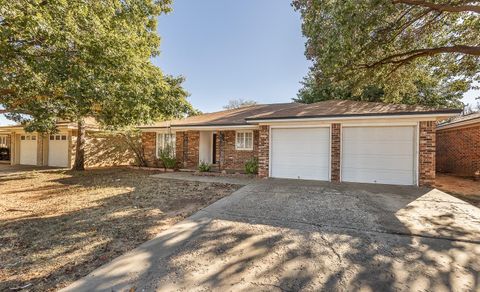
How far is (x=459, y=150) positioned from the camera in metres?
12.5

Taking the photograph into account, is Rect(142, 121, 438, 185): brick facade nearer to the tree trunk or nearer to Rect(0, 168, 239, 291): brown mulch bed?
Rect(0, 168, 239, 291): brown mulch bed

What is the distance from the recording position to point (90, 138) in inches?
627

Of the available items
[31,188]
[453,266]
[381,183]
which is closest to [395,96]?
[381,183]

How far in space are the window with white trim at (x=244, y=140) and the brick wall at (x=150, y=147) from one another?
228 inches

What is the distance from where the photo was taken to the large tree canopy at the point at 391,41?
264 inches

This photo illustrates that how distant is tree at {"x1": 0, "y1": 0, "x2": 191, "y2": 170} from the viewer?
617cm

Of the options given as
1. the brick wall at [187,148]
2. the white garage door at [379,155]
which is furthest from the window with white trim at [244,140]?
the white garage door at [379,155]

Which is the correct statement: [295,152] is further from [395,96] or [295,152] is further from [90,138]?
[90,138]

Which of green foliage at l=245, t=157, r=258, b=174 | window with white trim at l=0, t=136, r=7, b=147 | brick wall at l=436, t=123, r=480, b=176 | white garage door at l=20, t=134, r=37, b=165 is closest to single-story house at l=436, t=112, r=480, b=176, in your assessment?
brick wall at l=436, t=123, r=480, b=176

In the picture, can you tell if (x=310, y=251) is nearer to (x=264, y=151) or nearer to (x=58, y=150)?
(x=264, y=151)

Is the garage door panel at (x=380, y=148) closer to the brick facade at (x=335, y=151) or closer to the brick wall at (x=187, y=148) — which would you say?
the brick facade at (x=335, y=151)

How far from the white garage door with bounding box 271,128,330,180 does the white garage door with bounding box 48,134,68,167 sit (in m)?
14.8

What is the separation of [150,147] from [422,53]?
14675mm

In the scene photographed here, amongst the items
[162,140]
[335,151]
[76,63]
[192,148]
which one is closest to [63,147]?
[162,140]
